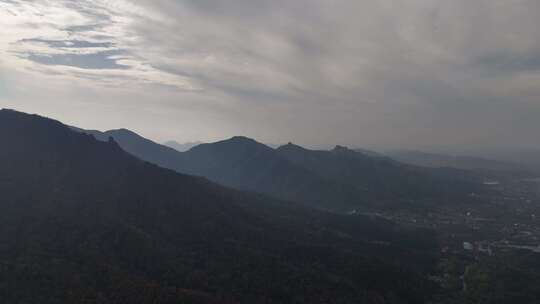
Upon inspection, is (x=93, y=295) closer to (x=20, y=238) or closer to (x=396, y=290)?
(x=20, y=238)

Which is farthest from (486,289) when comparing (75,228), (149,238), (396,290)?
(75,228)

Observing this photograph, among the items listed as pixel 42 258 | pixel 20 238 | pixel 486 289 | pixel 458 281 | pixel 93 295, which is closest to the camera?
pixel 93 295

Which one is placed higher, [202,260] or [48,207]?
[48,207]

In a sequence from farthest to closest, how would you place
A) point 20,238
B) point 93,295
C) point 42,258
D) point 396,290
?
point 396,290 < point 20,238 < point 42,258 < point 93,295

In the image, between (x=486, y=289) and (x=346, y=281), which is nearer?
(x=346, y=281)

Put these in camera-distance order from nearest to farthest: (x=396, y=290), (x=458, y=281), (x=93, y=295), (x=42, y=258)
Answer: (x=93, y=295)
(x=42, y=258)
(x=396, y=290)
(x=458, y=281)

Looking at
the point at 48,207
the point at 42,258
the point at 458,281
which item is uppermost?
the point at 48,207

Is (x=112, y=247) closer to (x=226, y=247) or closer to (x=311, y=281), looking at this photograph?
(x=226, y=247)

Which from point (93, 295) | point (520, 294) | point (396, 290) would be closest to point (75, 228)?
point (93, 295)

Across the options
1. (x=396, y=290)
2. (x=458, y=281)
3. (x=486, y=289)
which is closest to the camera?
(x=396, y=290)
